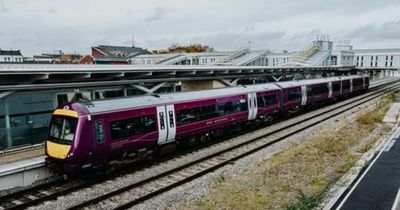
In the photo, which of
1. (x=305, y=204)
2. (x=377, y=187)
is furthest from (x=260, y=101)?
(x=305, y=204)

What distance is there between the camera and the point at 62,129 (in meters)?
12.0

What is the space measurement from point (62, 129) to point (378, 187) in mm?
10138

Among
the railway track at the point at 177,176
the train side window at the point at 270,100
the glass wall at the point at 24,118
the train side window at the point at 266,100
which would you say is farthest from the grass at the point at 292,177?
the glass wall at the point at 24,118

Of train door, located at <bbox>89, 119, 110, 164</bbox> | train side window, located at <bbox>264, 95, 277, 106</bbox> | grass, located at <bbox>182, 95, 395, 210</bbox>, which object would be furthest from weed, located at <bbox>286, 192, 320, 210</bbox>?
train side window, located at <bbox>264, 95, 277, 106</bbox>

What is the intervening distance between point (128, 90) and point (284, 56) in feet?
206

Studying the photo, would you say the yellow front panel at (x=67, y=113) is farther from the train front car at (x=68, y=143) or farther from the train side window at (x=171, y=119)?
the train side window at (x=171, y=119)

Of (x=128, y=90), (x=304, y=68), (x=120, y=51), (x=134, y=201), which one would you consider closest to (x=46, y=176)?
(x=134, y=201)

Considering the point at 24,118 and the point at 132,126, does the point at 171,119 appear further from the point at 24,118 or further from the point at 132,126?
the point at 24,118

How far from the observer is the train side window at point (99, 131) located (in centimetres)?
1202

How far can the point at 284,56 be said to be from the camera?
76875 mm

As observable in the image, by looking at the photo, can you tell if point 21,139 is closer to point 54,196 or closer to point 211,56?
point 54,196

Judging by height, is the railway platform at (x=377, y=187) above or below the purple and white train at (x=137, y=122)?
below

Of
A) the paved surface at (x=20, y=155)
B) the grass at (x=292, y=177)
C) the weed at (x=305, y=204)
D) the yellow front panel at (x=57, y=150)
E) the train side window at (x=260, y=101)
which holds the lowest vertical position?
the grass at (x=292, y=177)

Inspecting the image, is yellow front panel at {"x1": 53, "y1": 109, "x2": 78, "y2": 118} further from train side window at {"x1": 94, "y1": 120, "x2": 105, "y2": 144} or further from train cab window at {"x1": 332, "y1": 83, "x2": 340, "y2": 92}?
train cab window at {"x1": 332, "y1": 83, "x2": 340, "y2": 92}
